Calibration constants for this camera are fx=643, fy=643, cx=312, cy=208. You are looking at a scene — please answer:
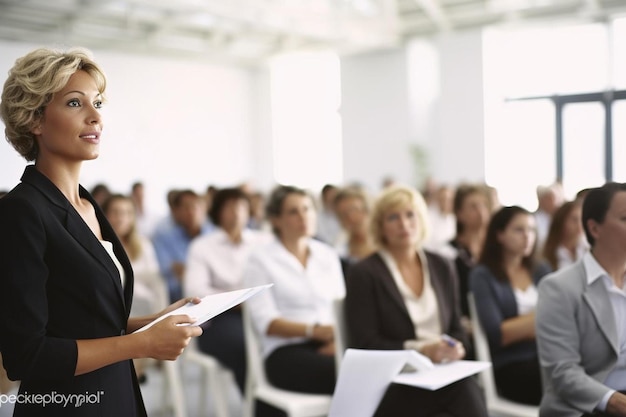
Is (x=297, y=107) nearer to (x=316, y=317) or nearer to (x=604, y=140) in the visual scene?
(x=604, y=140)

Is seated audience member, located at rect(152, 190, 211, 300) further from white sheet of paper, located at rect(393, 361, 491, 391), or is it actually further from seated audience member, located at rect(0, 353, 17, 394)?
white sheet of paper, located at rect(393, 361, 491, 391)

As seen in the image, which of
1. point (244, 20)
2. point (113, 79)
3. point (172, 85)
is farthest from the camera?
point (172, 85)

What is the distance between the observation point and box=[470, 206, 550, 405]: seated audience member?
2.77 m

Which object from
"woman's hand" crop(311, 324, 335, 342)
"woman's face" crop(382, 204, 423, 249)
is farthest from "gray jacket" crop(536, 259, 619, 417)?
"woman's hand" crop(311, 324, 335, 342)

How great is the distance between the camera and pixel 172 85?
13.3m

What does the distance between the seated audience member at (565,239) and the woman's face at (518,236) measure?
622 mm

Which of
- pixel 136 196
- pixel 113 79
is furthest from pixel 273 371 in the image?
pixel 113 79

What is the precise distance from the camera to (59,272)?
1.26m

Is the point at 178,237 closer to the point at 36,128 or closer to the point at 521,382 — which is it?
the point at 521,382

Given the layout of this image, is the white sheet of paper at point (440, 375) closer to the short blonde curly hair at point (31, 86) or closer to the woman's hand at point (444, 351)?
the woman's hand at point (444, 351)

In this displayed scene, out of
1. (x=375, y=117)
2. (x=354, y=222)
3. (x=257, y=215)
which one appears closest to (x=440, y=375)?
(x=354, y=222)

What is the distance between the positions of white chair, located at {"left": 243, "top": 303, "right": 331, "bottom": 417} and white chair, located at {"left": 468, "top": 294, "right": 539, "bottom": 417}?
2.24 feet

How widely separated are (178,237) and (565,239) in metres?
2.85

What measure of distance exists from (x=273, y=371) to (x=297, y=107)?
12.2 meters
